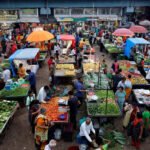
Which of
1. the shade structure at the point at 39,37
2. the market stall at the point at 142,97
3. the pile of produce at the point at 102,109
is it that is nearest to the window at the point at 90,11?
the shade structure at the point at 39,37

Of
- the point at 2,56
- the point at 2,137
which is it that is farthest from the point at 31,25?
the point at 2,137

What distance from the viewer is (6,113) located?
32.8 feet

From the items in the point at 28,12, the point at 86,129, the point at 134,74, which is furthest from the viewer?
the point at 28,12

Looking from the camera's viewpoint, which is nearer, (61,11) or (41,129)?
(41,129)

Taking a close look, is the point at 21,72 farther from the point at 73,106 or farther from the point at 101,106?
the point at 101,106

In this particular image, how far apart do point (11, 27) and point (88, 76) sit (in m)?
17.4

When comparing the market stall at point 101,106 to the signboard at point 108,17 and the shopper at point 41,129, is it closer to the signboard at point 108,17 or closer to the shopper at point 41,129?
the shopper at point 41,129

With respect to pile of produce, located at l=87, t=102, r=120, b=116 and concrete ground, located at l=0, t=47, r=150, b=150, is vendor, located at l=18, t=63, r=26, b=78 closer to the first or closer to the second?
concrete ground, located at l=0, t=47, r=150, b=150

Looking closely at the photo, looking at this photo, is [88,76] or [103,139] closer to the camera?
[103,139]

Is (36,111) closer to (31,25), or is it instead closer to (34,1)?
(31,25)

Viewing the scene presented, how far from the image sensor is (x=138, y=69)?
15.7 metres

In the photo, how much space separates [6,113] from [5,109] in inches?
14.8

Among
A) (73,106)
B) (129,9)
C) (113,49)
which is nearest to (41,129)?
(73,106)

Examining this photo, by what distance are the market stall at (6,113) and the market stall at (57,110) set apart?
53.9 inches
